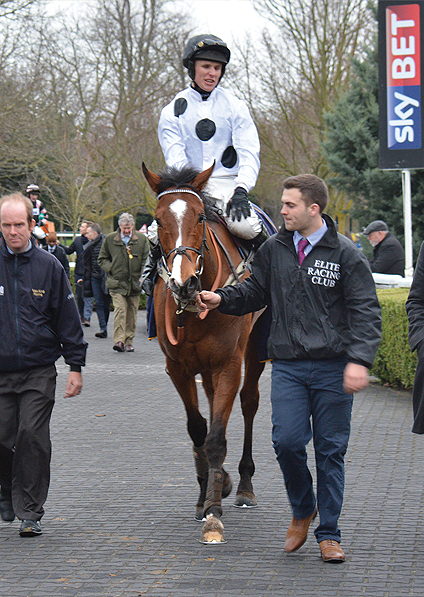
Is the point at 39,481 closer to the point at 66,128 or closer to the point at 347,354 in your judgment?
the point at 347,354

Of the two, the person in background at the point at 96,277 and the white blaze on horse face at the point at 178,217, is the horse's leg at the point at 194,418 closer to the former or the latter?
the white blaze on horse face at the point at 178,217

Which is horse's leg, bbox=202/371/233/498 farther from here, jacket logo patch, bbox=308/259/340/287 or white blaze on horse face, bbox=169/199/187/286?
jacket logo patch, bbox=308/259/340/287

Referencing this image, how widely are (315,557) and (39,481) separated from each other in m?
1.70

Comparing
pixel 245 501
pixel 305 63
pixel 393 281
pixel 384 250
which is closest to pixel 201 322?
pixel 245 501

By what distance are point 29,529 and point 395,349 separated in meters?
6.05

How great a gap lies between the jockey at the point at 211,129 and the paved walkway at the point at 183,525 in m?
1.52

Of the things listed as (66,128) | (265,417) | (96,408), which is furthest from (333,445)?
(66,128)


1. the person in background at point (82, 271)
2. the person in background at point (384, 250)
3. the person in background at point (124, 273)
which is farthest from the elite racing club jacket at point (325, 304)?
the person in background at point (82, 271)

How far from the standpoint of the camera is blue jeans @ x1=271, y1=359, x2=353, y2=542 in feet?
15.6

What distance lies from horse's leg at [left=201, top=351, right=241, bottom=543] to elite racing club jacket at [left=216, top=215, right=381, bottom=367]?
708mm

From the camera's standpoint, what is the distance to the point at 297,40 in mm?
28562

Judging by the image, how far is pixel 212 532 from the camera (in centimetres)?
508

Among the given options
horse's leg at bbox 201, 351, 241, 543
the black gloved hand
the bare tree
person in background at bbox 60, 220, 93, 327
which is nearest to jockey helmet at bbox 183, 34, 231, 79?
the black gloved hand

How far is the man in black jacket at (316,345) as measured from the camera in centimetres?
473
